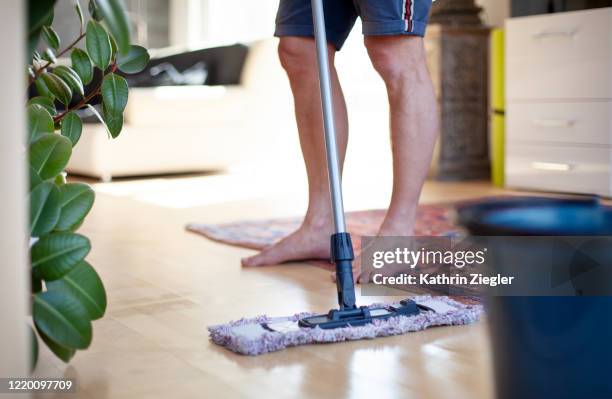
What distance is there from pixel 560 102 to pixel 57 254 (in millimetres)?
→ 2670

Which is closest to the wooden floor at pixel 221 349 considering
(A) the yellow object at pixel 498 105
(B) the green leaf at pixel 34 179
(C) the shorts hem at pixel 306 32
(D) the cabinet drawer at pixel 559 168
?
(B) the green leaf at pixel 34 179

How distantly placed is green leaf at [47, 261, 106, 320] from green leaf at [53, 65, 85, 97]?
421 mm

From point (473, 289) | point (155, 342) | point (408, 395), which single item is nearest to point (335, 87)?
point (473, 289)

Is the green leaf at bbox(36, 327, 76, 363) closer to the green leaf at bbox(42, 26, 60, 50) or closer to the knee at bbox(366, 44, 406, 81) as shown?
the green leaf at bbox(42, 26, 60, 50)

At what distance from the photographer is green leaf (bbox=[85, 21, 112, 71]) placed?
4.37ft

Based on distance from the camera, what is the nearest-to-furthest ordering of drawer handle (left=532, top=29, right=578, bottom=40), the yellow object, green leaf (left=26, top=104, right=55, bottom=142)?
green leaf (left=26, top=104, right=55, bottom=142)
drawer handle (left=532, top=29, right=578, bottom=40)
the yellow object

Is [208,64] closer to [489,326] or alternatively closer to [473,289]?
[473,289]

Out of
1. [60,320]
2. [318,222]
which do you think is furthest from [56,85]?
[318,222]

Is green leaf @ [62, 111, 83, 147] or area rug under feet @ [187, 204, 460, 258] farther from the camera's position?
area rug under feet @ [187, 204, 460, 258]

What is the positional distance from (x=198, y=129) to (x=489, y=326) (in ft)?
12.1

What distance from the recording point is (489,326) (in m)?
0.95

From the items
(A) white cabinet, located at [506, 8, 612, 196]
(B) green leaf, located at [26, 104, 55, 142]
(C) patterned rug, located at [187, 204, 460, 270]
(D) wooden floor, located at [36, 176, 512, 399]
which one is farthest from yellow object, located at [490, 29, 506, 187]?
(B) green leaf, located at [26, 104, 55, 142]

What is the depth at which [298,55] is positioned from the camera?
2000mm

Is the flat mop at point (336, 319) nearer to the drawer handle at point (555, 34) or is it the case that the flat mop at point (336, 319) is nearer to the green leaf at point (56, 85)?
the green leaf at point (56, 85)
